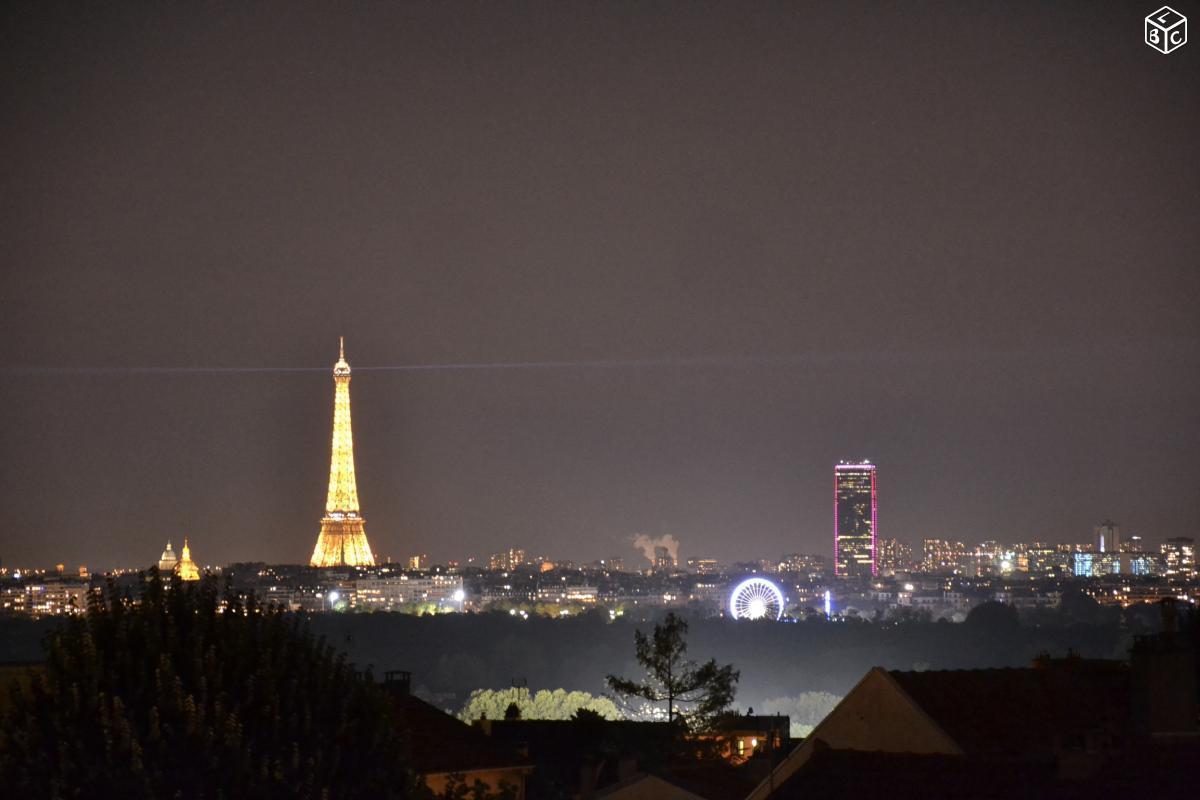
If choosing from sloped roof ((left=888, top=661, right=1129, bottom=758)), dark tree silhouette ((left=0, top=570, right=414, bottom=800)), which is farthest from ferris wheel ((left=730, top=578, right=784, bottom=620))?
dark tree silhouette ((left=0, top=570, right=414, bottom=800))

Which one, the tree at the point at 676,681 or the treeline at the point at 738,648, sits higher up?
the treeline at the point at 738,648

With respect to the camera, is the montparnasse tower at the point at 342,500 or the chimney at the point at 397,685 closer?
the chimney at the point at 397,685

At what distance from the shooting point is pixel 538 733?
157 ft

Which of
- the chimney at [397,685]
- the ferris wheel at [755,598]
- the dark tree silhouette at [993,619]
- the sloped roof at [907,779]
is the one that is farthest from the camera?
the dark tree silhouette at [993,619]

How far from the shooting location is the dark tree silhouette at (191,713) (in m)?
22.2

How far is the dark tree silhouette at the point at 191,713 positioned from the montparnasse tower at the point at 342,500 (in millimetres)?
146010

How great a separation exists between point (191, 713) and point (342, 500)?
155 meters

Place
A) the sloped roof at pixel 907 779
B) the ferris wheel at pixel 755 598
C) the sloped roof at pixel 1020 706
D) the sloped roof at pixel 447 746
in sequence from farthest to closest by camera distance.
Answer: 1. the ferris wheel at pixel 755 598
2. the sloped roof at pixel 447 746
3. the sloped roof at pixel 1020 706
4. the sloped roof at pixel 907 779

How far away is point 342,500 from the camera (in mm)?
176125

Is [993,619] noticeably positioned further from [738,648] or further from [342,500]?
[342,500]

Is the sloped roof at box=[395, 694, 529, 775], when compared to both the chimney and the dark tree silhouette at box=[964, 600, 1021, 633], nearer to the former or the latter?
the chimney

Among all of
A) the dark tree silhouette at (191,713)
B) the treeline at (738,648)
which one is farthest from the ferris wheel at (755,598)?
the dark tree silhouette at (191,713)

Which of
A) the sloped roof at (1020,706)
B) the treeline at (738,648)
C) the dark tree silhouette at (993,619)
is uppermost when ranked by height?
the dark tree silhouette at (993,619)

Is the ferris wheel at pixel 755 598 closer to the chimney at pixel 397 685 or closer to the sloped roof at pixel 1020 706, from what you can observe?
the chimney at pixel 397 685
